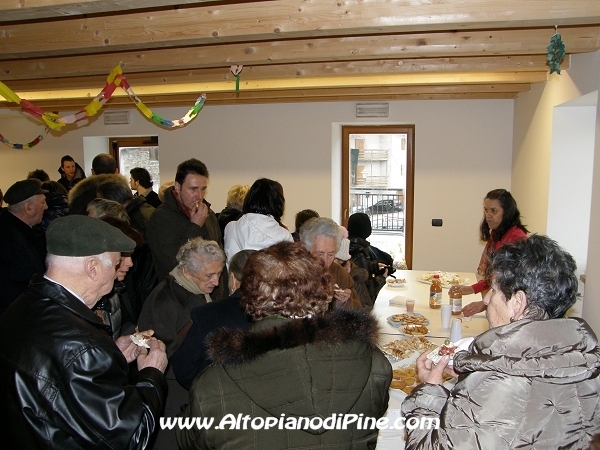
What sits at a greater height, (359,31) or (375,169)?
(359,31)

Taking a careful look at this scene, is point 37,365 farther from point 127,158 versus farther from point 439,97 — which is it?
point 127,158

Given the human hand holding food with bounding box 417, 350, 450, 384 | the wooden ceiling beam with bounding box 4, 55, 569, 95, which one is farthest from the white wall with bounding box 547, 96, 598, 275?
the human hand holding food with bounding box 417, 350, 450, 384

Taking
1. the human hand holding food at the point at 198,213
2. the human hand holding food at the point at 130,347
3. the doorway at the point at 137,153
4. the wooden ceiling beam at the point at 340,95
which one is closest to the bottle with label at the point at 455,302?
the human hand holding food at the point at 198,213

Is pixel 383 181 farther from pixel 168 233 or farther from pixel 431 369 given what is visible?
pixel 431 369

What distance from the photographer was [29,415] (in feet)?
4.63

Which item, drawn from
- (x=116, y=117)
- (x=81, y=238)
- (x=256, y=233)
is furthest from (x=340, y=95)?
(x=81, y=238)

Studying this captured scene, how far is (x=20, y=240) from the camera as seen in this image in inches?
132

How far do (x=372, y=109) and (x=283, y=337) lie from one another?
19.3 ft

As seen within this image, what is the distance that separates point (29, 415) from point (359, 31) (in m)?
2.66

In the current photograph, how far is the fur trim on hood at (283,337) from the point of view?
134cm

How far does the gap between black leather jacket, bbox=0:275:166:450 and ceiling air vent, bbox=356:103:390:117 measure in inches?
231

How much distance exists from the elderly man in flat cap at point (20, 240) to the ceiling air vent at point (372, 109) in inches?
176

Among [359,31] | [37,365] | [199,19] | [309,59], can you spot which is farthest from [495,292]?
[309,59]

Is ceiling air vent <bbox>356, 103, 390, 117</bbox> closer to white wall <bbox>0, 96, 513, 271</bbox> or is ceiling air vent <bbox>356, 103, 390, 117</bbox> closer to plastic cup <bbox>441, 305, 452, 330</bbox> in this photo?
white wall <bbox>0, 96, 513, 271</bbox>
